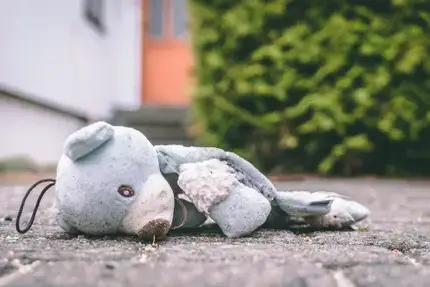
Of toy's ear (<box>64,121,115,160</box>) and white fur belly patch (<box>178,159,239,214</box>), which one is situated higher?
toy's ear (<box>64,121,115,160</box>)

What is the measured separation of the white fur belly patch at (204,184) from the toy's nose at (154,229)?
103 millimetres

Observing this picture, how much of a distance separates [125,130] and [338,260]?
1.96ft

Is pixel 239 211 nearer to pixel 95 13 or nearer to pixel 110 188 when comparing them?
pixel 110 188

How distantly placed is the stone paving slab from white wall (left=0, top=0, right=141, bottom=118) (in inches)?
152

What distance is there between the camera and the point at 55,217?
1568 mm

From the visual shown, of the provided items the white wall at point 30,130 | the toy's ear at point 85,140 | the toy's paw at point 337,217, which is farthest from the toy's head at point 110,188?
the white wall at point 30,130

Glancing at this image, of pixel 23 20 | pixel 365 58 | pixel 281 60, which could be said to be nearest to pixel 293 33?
pixel 281 60

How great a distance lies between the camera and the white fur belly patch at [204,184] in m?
1.50

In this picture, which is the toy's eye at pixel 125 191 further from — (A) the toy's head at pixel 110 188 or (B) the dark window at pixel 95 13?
(B) the dark window at pixel 95 13

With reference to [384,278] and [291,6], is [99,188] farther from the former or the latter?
[291,6]

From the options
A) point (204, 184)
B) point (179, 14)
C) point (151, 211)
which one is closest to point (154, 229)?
point (151, 211)

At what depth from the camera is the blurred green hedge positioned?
502 centimetres

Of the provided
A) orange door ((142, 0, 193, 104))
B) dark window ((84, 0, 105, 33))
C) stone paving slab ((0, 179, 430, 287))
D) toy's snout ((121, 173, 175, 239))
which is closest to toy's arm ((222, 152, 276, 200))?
stone paving slab ((0, 179, 430, 287))

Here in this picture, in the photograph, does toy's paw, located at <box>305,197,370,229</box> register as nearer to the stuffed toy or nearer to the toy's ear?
the stuffed toy
